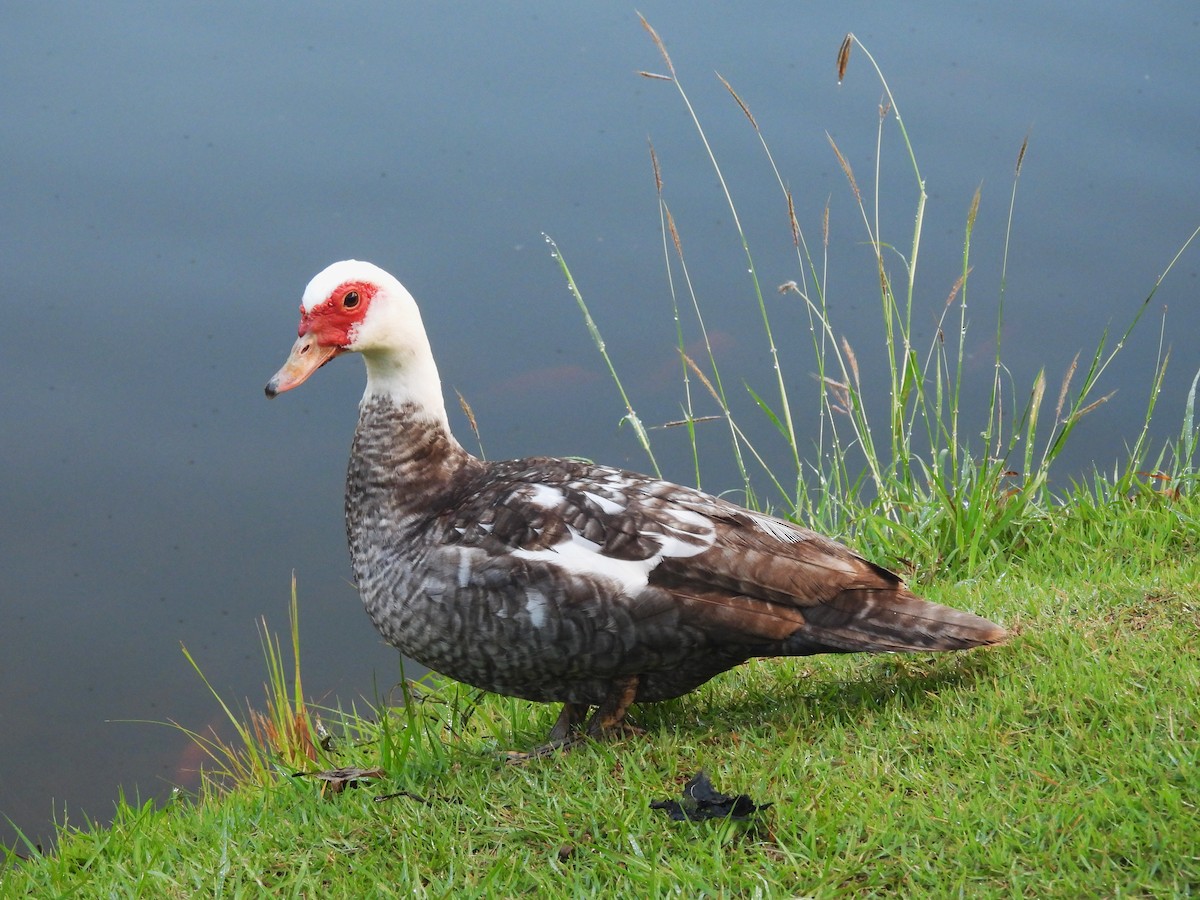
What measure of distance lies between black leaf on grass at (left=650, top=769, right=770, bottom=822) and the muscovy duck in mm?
531

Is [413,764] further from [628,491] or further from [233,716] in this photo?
[233,716]

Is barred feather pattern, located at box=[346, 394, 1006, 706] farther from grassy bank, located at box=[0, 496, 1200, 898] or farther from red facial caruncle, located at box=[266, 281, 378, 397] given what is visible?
red facial caruncle, located at box=[266, 281, 378, 397]

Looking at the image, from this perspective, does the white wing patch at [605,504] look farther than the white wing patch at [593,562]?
Yes

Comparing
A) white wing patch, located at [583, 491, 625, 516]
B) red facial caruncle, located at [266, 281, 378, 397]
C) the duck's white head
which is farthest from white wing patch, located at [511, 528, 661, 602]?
red facial caruncle, located at [266, 281, 378, 397]

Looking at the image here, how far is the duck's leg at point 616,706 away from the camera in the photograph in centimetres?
373

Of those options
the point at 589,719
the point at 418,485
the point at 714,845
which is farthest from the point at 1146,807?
the point at 418,485

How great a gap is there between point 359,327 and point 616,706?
150 centimetres

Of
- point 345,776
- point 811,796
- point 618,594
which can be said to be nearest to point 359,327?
point 618,594

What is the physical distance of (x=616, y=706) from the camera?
12.3ft

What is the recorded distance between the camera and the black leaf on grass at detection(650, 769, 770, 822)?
309 centimetres

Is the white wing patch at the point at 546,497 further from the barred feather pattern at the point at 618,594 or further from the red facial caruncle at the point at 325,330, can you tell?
the red facial caruncle at the point at 325,330

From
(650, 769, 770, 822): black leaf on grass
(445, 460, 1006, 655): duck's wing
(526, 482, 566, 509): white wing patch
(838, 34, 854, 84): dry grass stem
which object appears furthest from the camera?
(838, 34, 854, 84): dry grass stem

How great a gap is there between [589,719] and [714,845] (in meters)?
1.07

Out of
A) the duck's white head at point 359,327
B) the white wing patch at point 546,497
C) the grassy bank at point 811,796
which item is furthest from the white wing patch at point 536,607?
the duck's white head at point 359,327
